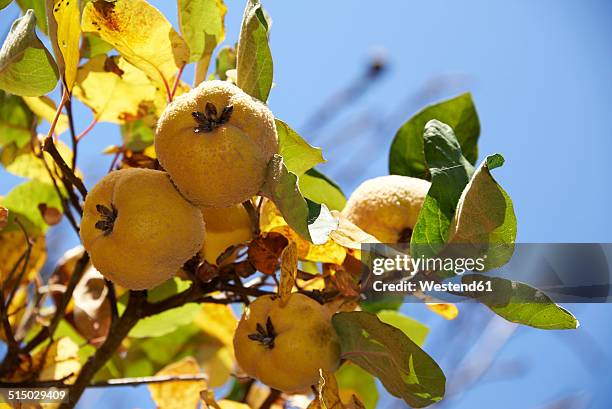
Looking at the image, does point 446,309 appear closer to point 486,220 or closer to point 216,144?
point 486,220

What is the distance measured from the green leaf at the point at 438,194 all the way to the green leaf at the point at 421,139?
0.71ft

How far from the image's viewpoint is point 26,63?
33.2 inches

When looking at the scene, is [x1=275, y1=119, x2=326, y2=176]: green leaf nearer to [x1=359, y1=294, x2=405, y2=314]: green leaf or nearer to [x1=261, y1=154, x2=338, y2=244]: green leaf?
[x1=261, y1=154, x2=338, y2=244]: green leaf

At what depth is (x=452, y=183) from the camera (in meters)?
0.82

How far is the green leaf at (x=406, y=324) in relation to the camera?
4.04ft

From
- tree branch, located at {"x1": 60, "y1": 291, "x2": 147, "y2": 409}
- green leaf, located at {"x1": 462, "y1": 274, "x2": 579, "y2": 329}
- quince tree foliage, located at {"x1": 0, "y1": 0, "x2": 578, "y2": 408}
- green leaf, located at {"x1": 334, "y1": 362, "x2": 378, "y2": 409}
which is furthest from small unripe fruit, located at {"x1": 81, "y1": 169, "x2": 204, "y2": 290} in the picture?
green leaf, located at {"x1": 334, "y1": 362, "x2": 378, "y2": 409}

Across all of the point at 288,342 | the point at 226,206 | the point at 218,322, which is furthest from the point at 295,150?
the point at 218,322

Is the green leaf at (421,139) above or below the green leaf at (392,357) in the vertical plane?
above

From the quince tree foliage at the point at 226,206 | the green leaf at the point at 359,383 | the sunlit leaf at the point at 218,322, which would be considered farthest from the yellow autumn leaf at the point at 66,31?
the green leaf at the point at 359,383

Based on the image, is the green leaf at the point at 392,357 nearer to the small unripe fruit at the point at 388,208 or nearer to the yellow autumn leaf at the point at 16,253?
the small unripe fruit at the point at 388,208

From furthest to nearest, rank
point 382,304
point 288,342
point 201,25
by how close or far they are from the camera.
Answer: point 382,304 < point 201,25 < point 288,342

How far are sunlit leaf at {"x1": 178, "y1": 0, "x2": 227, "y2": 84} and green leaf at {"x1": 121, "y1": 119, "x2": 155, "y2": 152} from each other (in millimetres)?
198

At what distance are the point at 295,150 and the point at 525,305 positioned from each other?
0.97 ft

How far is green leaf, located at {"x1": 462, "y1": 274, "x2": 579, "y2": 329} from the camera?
30.8 inches
